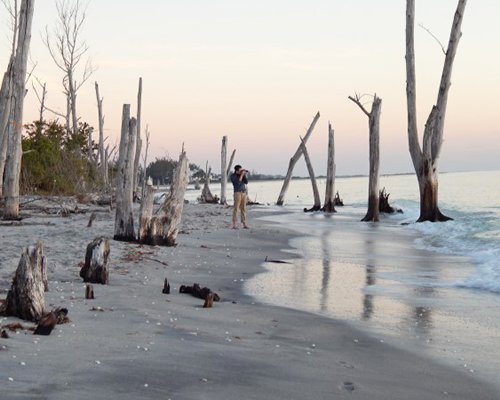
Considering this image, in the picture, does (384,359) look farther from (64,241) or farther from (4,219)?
(4,219)

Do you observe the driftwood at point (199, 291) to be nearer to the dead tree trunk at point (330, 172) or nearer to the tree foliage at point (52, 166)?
the tree foliage at point (52, 166)

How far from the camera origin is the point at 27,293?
616cm

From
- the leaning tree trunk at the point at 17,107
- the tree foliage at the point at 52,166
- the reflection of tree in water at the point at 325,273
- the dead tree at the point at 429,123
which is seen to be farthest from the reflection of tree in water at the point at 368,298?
the tree foliage at the point at 52,166

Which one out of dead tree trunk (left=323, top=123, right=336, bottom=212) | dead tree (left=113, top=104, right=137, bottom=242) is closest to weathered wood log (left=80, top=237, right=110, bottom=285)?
dead tree (left=113, top=104, right=137, bottom=242)

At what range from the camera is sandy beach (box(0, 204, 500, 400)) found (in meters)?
4.59

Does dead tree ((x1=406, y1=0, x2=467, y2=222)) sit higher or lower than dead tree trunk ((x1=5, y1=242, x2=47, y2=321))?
higher

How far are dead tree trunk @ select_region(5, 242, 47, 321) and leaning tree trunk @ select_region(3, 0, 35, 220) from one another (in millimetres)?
12121

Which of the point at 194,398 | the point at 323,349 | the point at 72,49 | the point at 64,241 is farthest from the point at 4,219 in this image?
the point at 72,49

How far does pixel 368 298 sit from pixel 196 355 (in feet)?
13.7

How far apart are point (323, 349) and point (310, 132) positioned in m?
32.9

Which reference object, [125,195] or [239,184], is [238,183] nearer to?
[239,184]

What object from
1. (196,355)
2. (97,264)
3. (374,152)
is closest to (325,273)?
(97,264)

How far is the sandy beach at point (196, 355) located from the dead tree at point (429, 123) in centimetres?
1761

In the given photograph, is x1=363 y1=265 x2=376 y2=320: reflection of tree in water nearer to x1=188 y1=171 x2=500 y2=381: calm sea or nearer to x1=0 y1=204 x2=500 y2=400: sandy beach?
x1=188 y1=171 x2=500 y2=381: calm sea
